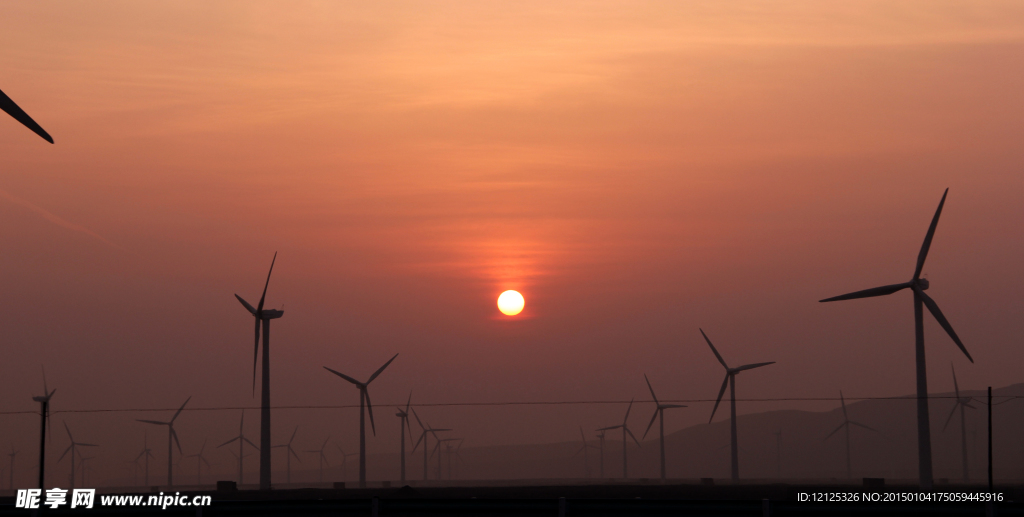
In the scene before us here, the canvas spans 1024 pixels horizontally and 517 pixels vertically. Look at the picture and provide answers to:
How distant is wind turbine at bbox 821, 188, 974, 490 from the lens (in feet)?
252

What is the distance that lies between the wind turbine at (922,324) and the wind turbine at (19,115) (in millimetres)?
52268

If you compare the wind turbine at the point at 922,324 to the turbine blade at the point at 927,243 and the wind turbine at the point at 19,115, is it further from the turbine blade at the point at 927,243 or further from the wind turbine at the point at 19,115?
the wind turbine at the point at 19,115

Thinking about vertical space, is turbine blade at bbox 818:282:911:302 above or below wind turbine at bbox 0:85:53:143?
A: above

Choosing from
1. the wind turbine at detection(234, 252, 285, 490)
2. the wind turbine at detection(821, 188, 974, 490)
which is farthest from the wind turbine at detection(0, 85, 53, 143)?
the wind turbine at detection(821, 188, 974, 490)

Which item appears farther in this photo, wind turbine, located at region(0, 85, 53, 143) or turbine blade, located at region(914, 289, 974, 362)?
turbine blade, located at region(914, 289, 974, 362)

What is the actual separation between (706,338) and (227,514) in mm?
85095

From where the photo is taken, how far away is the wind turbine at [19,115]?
147ft

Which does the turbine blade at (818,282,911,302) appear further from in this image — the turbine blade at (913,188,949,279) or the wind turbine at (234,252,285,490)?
the wind turbine at (234,252,285,490)

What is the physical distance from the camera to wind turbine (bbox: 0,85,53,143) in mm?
44931

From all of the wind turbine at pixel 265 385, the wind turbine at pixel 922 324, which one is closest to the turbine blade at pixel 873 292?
the wind turbine at pixel 922 324

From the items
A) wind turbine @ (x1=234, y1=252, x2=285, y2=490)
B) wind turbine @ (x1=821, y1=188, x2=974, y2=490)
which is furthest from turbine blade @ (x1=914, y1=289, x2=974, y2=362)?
wind turbine @ (x1=234, y1=252, x2=285, y2=490)

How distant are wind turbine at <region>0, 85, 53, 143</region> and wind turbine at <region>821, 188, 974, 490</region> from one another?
2058 inches

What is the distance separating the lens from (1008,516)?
34.3 meters

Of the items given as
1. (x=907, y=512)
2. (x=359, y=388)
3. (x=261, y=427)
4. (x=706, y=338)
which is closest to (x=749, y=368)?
(x=706, y=338)
